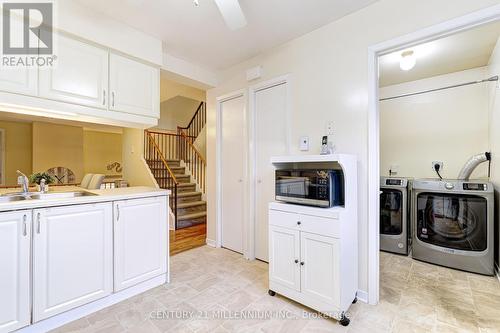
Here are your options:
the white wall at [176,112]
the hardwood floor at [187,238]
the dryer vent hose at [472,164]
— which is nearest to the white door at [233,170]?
the hardwood floor at [187,238]

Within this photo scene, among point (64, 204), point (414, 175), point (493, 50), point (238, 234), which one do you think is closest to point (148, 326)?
point (64, 204)

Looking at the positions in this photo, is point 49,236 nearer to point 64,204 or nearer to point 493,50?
point 64,204

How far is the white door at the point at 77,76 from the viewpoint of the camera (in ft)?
5.93

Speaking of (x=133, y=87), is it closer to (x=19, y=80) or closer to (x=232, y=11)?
(x=19, y=80)

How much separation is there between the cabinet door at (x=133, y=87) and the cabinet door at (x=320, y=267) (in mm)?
2027

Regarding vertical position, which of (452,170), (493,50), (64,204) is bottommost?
(64,204)

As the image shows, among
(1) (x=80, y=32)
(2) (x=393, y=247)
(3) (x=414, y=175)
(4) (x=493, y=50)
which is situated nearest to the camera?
(1) (x=80, y=32)

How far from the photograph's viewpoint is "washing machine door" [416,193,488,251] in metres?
2.48

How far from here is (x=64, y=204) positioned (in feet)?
5.54

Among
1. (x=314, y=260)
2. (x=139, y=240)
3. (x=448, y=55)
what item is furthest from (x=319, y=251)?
(x=448, y=55)

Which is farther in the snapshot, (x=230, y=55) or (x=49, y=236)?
(x=230, y=55)

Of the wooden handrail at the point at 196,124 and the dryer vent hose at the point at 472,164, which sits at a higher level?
the wooden handrail at the point at 196,124

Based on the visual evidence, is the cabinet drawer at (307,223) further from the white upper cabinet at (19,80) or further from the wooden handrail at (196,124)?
the wooden handrail at (196,124)

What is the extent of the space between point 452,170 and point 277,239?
2851mm
